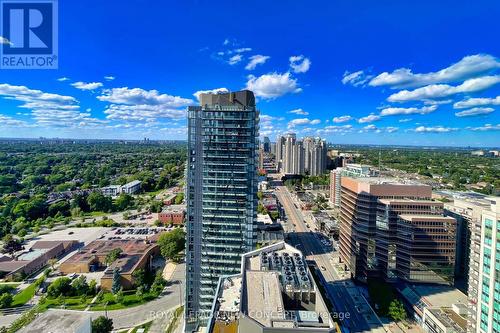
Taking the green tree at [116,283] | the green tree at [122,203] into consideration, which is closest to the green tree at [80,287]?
the green tree at [116,283]

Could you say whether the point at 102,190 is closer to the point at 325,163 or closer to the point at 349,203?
the point at 349,203

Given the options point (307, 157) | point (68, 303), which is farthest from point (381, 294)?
point (307, 157)

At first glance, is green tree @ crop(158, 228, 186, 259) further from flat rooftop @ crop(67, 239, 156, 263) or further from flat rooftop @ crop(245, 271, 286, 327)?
flat rooftop @ crop(245, 271, 286, 327)

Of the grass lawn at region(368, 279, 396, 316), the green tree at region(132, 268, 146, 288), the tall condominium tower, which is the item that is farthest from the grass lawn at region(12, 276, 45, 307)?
the grass lawn at region(368, 279, 396, 316)

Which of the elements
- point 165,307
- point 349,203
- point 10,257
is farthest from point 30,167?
point 349,203

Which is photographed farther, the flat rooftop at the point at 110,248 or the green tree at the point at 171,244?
the green tree at the point at 171,244

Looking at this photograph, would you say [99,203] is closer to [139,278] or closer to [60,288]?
[60,288]

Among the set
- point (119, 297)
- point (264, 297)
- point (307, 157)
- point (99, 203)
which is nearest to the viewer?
point (264, 297)

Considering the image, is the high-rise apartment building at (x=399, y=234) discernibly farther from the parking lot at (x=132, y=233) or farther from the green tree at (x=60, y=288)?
the green tree at (x=60, y=288)
